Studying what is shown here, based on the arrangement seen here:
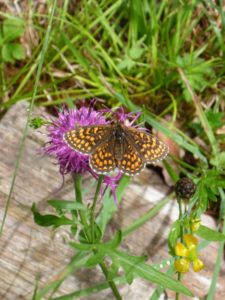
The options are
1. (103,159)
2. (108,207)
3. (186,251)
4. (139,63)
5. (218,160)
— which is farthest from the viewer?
(139,63)

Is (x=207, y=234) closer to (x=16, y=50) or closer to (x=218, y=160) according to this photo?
(x=218, y=160)

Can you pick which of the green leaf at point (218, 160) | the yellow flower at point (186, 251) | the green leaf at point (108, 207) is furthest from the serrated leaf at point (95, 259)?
the green leaf at point (218, 160)

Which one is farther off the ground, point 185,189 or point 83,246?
point 185,189

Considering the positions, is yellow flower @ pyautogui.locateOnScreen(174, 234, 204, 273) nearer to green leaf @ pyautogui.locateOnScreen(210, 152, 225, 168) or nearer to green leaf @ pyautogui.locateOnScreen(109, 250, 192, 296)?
green leaf @ pyautogui.locateOnScreen(109, 250, 192, 296)

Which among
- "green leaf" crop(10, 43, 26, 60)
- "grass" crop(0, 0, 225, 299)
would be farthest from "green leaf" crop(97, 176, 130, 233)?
"green leaf" crop(10, 43, 26, 60)

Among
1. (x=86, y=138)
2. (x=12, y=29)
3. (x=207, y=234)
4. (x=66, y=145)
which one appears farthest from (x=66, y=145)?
(x=12, y=29)

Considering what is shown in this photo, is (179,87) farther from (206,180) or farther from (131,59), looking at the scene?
(206,180)

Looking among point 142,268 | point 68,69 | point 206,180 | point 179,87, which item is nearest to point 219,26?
point 179,87
